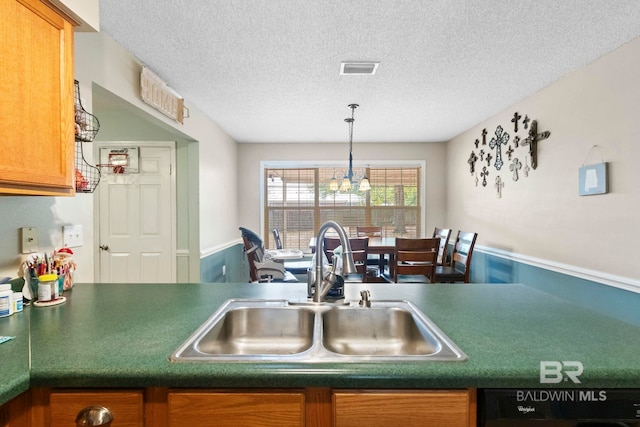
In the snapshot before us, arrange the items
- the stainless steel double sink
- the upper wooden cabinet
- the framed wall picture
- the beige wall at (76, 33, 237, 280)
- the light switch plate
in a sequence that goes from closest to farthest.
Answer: the upper wooden cabinet → the stainless steel double sink → the light switch plate → the beige wall at (76, 33, 237, 280) → the framed wall picture

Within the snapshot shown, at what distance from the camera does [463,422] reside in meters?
0.83

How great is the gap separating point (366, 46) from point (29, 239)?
→ 206cm

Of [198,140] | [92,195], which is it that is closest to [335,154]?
[198,140]

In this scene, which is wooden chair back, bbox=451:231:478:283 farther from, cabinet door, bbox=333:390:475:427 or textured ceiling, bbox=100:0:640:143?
cabinet door, bbox=333:390:475:427

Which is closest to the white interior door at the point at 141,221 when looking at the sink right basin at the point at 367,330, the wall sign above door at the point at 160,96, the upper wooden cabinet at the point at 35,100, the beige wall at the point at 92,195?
the beige wall at the point at 92,195

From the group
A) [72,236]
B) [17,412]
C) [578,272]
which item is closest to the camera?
[17,412]

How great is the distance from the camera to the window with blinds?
202 inches

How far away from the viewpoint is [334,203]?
5.16m

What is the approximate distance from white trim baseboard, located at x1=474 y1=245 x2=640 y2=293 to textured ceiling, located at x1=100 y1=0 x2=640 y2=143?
148 centimetres

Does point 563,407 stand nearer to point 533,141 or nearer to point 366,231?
point 533,141

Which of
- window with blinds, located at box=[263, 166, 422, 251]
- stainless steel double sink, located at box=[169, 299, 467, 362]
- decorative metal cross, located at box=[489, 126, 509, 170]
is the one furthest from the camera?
window with blinds, located at box=[263, 166, 422, 251]

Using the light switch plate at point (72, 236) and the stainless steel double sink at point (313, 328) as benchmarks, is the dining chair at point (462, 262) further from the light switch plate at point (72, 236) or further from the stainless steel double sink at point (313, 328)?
the light switch plate at point (72, 236)

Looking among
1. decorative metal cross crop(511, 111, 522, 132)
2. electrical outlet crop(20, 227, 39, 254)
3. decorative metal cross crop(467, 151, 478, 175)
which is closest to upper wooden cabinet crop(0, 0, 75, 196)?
electrical outlet crop(20, 227, 39, 254)

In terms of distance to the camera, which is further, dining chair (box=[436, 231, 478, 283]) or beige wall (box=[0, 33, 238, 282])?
dining chair (box=[436, 231, 478, 283])
